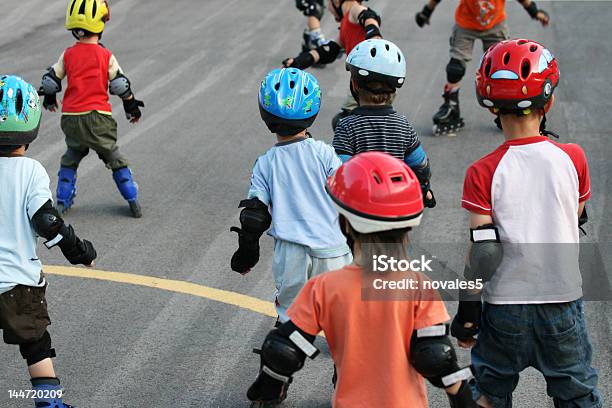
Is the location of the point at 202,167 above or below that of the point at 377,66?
below

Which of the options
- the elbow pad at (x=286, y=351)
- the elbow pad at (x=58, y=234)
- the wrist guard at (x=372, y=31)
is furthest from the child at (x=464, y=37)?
the elbow pad at (x=286, y=351)

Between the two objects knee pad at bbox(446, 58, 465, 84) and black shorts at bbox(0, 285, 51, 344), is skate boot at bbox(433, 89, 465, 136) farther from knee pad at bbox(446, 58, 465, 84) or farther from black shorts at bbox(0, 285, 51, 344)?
black shorts at bbox(0, 285, 51, 344)

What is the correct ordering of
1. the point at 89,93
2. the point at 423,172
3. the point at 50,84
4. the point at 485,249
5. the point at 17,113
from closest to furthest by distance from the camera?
1. the point at 485,249
2. the point at 17,113
3. the point at 423,172
4. the point at 50,84
5. the point at 89,93

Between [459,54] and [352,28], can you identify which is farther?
[459,54]

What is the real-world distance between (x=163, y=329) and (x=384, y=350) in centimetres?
328

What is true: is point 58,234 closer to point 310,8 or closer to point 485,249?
point 485,249

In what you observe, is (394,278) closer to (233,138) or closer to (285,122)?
(285,122)

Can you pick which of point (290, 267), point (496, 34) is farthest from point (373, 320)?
point (496, 34)

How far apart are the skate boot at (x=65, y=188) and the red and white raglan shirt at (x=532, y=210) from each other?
205 inches

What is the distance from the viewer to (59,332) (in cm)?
653

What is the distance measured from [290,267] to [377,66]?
1335 mm

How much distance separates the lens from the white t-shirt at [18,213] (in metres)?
5.05

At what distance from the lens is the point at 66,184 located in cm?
876

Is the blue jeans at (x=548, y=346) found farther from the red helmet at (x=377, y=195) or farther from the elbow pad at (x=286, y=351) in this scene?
the elbow pad at (x=286, y=351)
